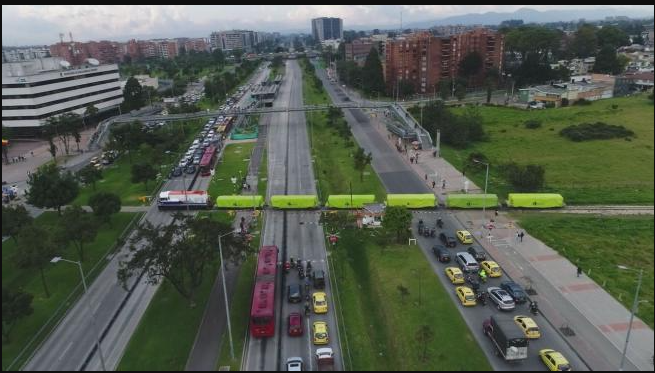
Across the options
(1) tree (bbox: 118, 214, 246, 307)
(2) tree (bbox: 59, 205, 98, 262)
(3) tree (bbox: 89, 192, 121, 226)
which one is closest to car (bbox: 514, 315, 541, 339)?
(1) tree (bbox: 118, 214, 246, 307)

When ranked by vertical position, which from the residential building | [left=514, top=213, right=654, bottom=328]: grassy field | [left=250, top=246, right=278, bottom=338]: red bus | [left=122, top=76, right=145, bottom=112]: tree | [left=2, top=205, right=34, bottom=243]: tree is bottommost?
[left=514, top=213, right=654, bottom=328]: grassy field

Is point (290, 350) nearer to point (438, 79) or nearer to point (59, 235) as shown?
point (59, 235)

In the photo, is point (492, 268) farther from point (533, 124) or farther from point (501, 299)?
point (533, 124)

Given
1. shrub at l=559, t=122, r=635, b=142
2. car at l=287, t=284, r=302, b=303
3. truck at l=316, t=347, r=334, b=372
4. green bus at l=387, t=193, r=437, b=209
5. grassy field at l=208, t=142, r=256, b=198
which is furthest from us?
shrub at l=559, t=122, r=635, b=142

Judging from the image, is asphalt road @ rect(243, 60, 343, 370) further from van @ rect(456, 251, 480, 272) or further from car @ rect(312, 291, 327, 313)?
van @ rect(456, 251, 480, 272)

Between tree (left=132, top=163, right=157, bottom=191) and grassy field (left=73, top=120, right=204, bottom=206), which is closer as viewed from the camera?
tree (left=132, top=163, right=157, bottom=191)

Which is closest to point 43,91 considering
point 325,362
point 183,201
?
point 183,201
